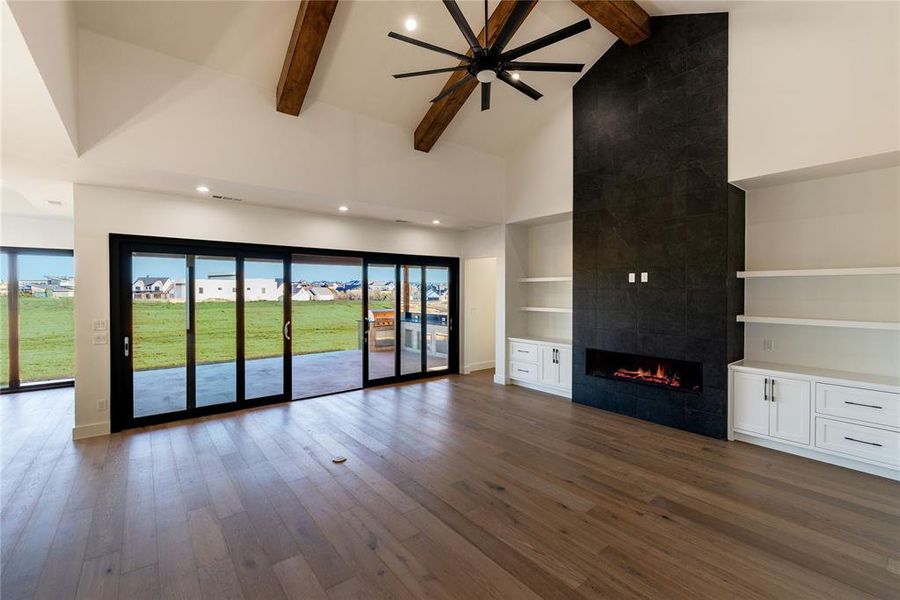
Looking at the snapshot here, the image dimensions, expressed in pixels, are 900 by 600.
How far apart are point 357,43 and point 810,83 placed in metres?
4.64

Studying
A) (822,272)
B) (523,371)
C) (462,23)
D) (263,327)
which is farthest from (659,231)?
(263,327)

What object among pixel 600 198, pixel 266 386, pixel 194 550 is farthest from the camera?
pixel 266 386

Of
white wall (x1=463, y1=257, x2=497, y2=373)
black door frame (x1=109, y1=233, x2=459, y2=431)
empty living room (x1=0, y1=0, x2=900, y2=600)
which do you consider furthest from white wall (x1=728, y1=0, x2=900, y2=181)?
black door frame (x1=109, y1=233, x2=459, y2=431)

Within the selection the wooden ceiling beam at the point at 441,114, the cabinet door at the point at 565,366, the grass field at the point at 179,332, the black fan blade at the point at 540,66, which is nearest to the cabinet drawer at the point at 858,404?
the cabinet door at the point at 565,366

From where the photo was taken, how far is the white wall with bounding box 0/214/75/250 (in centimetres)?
606

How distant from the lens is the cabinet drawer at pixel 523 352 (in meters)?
6.47

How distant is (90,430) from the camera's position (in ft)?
14.5

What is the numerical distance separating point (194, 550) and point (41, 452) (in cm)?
292

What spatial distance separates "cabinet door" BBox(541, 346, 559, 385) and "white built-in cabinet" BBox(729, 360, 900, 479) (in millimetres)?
2372

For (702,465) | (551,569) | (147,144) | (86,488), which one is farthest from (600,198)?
(86,488)

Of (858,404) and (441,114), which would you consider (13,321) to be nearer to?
(441,114)

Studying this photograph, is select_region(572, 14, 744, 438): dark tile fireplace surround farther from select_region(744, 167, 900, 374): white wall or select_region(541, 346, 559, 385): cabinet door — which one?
select_region(541, 346, 559, 385): cabinet door

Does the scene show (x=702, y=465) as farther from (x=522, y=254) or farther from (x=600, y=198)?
(x=522, y=254)

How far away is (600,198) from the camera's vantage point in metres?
5.38
